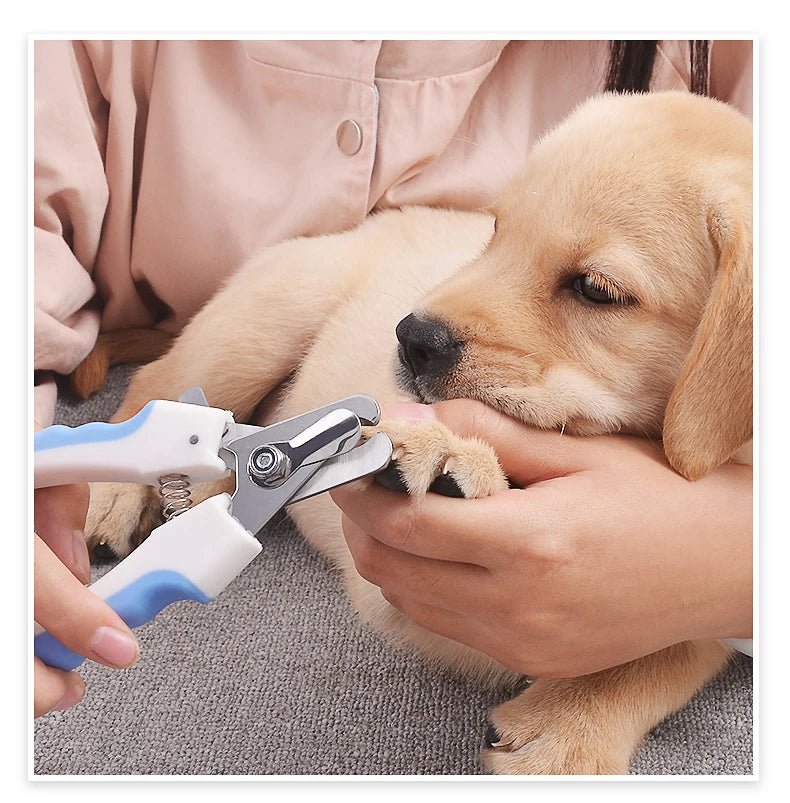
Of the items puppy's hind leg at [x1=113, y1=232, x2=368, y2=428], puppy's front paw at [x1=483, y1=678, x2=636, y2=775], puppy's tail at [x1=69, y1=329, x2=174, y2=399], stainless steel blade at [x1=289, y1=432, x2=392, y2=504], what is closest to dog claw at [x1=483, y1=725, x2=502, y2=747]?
puppy's front paw at [x1=483, y1=678, x2=636, y2=775]

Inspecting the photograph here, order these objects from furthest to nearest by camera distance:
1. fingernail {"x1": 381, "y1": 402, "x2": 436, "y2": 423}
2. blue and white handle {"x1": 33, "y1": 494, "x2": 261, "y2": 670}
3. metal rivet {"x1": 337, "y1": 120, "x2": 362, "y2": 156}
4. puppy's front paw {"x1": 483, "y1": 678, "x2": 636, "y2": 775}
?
metal rivet {"x1": 337, "y1": 120, "x2": 362, "y2": 156} → puppy's front paw {"x1": 483, "y1": 678, "x2": 636, "y2": 775} → fingernail {"x1": 381, "y1": 402, "x2": 436, "y2": 423} → blue and white handle {"x1": 33, "y1": 494, "x2": 261, "y2": 670}

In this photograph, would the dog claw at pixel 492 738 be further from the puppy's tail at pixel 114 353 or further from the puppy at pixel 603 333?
the puppy's tail at pixel 114 353

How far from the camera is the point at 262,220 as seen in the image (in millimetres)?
1363

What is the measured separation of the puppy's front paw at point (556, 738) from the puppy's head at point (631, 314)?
0.28m

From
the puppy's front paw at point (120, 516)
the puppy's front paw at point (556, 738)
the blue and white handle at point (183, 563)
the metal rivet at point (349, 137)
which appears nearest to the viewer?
the blue and white handle at point (183, 563)

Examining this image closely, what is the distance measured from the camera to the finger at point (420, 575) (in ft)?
2.73

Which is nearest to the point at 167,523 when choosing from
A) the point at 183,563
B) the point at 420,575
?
the point at 183,563

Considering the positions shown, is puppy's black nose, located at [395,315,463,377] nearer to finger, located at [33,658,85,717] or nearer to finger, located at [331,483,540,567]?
finger, located at [331,483,540,567]

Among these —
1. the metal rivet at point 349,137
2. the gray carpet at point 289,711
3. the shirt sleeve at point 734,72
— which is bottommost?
the gray carpet at point 289,711

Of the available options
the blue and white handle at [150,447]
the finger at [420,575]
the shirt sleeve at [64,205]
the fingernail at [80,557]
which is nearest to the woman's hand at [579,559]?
the finger at [420,575]

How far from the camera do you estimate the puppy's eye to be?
83cm
